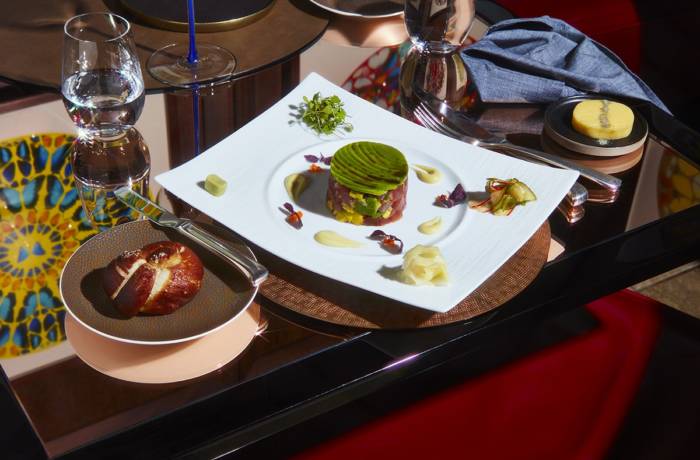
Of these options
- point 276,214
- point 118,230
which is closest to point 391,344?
point 276,214

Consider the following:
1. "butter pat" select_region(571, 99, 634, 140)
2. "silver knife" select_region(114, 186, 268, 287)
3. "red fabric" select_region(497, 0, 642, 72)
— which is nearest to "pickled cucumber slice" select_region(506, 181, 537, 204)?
"butter pat" select_region(571, 99, 634, 140)

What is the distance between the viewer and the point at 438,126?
4.20 feet

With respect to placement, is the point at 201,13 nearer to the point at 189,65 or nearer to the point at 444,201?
the point at 189,65

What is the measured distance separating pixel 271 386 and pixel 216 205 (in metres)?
0.27

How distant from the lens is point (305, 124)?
124 centimetres

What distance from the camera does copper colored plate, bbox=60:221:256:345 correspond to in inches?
35.2

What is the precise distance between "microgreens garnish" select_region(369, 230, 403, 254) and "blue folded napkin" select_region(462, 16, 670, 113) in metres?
0.40

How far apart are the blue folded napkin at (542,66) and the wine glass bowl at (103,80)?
545 millimetres

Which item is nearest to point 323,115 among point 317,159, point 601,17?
point 317,159

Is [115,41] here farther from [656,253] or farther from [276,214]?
[656,253]

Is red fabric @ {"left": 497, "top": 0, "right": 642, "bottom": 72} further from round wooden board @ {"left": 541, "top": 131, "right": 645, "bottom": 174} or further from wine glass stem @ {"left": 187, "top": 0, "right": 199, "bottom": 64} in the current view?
wine glass stem @ {"left": 187, "top": 0, "right": 199, "bottom": 64}

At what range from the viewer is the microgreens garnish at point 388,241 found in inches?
41.3

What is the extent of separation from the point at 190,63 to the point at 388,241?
483 millimetres

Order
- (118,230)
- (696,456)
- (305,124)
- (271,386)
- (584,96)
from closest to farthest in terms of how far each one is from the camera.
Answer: (271,386)
(118,230)
(696,456)
(305,124)
(584,96)
